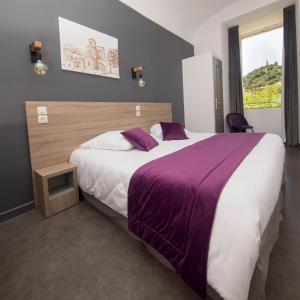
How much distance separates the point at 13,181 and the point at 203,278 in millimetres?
1912

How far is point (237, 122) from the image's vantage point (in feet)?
14.4

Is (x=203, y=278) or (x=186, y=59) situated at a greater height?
(x=186, y=59)

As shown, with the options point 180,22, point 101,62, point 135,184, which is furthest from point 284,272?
point 180,22

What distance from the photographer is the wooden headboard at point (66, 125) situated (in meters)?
1.92

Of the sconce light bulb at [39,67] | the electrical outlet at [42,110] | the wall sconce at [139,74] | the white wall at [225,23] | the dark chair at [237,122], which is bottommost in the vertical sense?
the dark chair at [237,122]

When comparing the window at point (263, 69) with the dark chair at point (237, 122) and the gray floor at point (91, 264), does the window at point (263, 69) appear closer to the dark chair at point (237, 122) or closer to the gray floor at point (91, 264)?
the dark chair at point (237, 122)

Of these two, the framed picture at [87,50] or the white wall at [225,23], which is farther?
the white wall at [225,23]

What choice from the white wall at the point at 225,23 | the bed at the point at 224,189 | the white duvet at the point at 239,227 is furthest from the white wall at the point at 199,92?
the white duvet at the point at 239,227

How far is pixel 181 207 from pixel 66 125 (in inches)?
68.4

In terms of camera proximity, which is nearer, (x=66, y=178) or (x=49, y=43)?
(x=49, y=43)

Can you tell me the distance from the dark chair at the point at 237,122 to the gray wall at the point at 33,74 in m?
2.54

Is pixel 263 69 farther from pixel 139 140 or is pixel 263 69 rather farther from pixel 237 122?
pixel 139 140

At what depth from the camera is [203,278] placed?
83 centimetres

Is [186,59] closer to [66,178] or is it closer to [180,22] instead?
[180,22]
